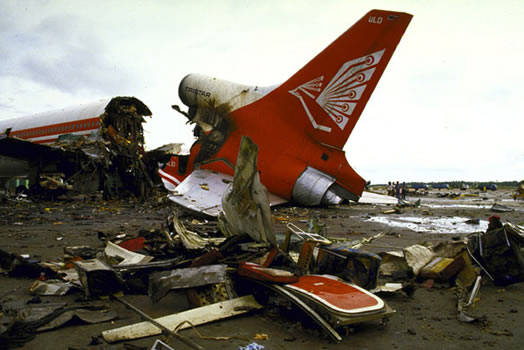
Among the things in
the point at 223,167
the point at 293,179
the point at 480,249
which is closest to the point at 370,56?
the point at 293,179

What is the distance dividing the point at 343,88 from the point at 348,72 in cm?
47

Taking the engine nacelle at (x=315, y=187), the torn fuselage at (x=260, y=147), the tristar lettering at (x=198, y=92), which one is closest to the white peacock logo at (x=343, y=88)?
the torn fuselage at (x=260, y=147)

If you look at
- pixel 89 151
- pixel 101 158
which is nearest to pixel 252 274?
pixel 101 158

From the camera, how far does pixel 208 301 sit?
284 centimetres

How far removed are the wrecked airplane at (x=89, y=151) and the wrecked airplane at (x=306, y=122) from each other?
24.0 feet

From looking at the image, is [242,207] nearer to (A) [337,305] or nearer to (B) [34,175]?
(A) [337,305]

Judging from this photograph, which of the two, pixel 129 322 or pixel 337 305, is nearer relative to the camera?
pixel 337 305

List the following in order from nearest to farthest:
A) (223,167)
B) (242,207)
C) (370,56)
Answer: (242,207), (370,56), (223,167)

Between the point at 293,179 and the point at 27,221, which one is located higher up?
the point at 293,179

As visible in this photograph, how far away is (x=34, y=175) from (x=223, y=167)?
11.9 m

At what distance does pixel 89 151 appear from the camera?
55.5ft

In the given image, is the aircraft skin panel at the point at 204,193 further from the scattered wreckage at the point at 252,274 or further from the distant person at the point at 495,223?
the distant person at the point at 495,223

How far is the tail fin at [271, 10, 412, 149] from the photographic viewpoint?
400 inches

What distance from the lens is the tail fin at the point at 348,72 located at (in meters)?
10.2
